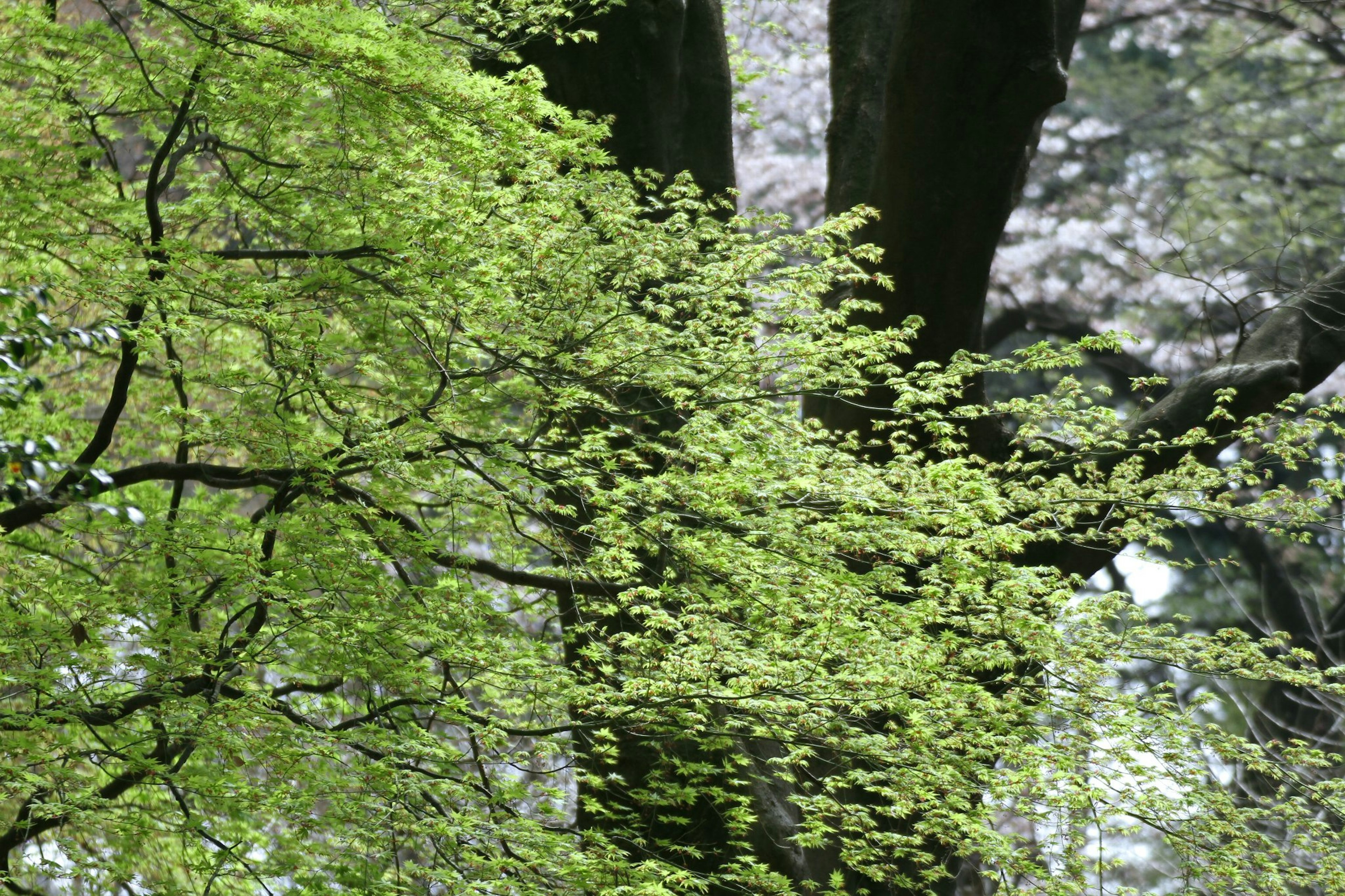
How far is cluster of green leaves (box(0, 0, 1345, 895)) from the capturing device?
4.29 m

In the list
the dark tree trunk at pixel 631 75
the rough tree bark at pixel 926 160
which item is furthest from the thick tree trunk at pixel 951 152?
the dark tree trunk at pixel 631 75

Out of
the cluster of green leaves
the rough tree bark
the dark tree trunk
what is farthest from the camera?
the dark tree trunk

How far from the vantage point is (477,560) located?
5844 millimetres

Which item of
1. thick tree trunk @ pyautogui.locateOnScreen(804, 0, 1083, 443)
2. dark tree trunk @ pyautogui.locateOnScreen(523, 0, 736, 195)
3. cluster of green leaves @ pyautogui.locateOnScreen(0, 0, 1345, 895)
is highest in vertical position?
dark tree trunk @ pyautogui.locateOnScreen(523, 0, 736, 195)

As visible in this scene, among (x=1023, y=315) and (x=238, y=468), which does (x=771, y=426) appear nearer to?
(x=238, y=468)

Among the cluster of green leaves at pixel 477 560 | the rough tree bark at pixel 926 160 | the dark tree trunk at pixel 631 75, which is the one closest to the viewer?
the cluster of green leaves at pixel 477 560

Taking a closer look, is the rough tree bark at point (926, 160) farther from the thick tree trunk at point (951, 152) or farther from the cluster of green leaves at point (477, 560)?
the cluster of green leaves at point (477, 560)

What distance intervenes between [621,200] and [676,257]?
0.44m

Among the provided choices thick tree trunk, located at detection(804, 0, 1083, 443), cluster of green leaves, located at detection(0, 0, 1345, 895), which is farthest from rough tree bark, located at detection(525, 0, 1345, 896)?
cluster of green leaves, located at detection(0, 0, 1345, 895)

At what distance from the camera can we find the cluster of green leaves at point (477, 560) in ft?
14.1

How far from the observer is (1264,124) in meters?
13.5

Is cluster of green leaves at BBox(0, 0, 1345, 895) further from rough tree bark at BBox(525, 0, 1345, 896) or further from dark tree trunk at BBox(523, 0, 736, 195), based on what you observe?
dark tree trunk at BBox(523, 0, 736, 195)

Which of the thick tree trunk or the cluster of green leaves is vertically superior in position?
the thick tree trunk

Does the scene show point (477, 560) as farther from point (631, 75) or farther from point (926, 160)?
point (926, 160)
